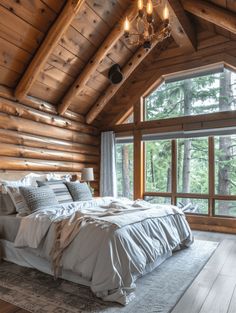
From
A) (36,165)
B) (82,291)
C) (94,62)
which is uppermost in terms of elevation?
(94,62)

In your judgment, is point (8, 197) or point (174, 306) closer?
point (174, 306)

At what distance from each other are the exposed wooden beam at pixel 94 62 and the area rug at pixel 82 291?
323 cm

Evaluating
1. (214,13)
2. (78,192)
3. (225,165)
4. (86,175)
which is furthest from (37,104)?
(225,165)

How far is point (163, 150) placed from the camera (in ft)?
18.9

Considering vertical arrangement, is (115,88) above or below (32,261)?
above

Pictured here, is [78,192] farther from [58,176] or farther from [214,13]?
[214,13]

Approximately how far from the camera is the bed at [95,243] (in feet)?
7.51

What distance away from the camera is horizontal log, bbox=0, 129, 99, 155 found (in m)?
4.32

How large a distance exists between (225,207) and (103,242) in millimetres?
3557

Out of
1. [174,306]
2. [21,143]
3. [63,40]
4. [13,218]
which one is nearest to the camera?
[174,306]

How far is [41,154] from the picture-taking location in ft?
16.2

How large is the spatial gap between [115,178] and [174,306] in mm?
4067

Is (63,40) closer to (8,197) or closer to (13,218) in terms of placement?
(8,197)

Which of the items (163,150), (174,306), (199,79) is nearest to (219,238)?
(163,150)
